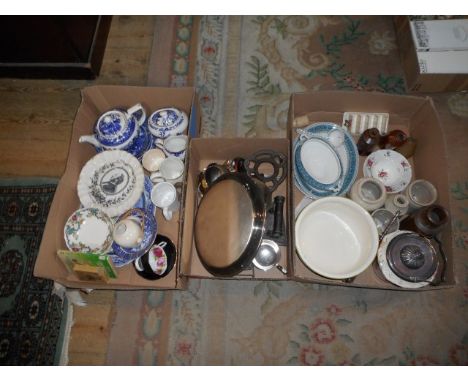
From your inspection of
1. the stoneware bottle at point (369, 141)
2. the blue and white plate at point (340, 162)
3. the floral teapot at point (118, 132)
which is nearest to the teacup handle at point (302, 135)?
the blue and white plate at point (340, 162)

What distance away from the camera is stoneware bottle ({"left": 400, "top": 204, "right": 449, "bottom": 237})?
1061mm

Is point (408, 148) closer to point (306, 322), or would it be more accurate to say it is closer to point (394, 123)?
point (394, 123)

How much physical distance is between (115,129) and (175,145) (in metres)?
0.22

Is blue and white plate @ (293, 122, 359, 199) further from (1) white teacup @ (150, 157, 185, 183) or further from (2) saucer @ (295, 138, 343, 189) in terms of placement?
(1) white teacup @ (150, 157, 185, 183)

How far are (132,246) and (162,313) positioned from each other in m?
0.33

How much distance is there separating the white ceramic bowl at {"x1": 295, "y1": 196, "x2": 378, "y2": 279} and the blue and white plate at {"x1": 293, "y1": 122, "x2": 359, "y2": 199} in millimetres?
56

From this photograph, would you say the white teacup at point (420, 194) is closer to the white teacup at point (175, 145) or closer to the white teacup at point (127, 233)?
the white teacup at point (175, 145)

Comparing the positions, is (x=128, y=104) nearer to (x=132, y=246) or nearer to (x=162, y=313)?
(x=132, y=246)

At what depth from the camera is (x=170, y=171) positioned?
1.24 m

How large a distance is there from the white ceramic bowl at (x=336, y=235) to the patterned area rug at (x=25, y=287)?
3.19 feet

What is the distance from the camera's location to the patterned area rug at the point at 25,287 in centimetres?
128

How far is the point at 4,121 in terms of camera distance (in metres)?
1.65

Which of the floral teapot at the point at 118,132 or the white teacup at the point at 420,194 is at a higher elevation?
the floral teapot at the point at 118,132
